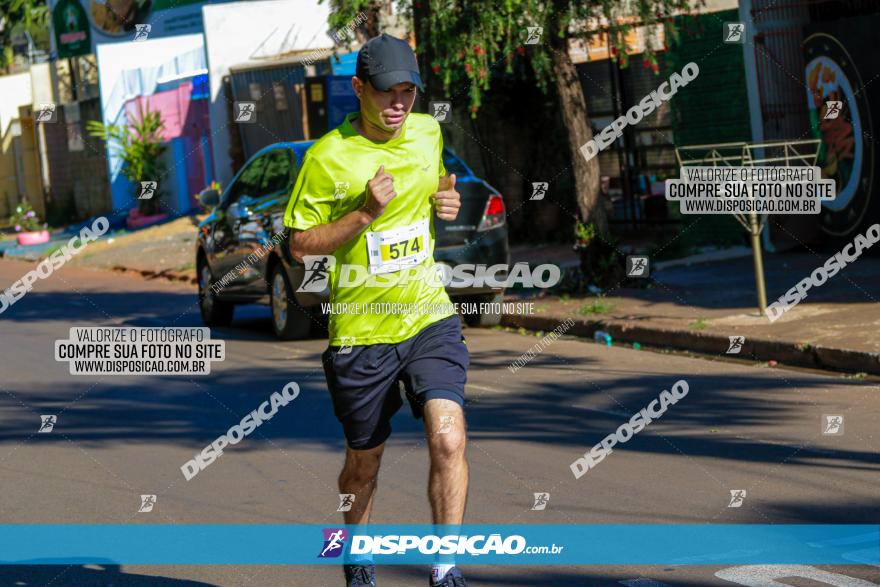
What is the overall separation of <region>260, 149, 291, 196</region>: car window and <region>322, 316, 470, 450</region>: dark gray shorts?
8.21 metres

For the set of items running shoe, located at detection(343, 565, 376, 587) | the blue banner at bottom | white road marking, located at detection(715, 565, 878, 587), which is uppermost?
running shoe, located at detection(343, 565, 376, 587)

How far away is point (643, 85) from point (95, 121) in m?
22.2

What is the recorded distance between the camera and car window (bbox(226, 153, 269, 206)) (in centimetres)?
1398

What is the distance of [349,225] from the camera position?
5.04 m

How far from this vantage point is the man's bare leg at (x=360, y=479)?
210 inches

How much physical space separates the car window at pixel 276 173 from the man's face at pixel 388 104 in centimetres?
821

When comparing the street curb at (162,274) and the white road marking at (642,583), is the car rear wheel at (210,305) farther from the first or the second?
the white road marking at (642,583)

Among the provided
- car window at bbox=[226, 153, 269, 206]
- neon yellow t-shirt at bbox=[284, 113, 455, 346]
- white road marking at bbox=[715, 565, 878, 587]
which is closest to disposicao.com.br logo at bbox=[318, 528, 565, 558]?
white road marking at bbox=[715, 565, 878, 587]

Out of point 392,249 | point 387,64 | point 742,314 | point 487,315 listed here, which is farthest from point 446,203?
point 487,315

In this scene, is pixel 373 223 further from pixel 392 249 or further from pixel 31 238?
pixel 31 238

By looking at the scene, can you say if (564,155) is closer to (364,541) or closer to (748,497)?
(748,497)

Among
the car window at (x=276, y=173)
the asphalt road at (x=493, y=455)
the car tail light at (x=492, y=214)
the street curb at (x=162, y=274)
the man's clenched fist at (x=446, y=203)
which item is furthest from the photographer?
the street curb at (x=162, y=274)

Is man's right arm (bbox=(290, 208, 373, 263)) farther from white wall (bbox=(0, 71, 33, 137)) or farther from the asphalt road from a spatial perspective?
white wall (bbox=(0, 71, 33, 137))

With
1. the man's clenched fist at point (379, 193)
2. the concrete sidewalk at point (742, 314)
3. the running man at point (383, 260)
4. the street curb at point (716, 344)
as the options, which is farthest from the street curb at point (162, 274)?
the man's clenched fist at point (379, 193)
